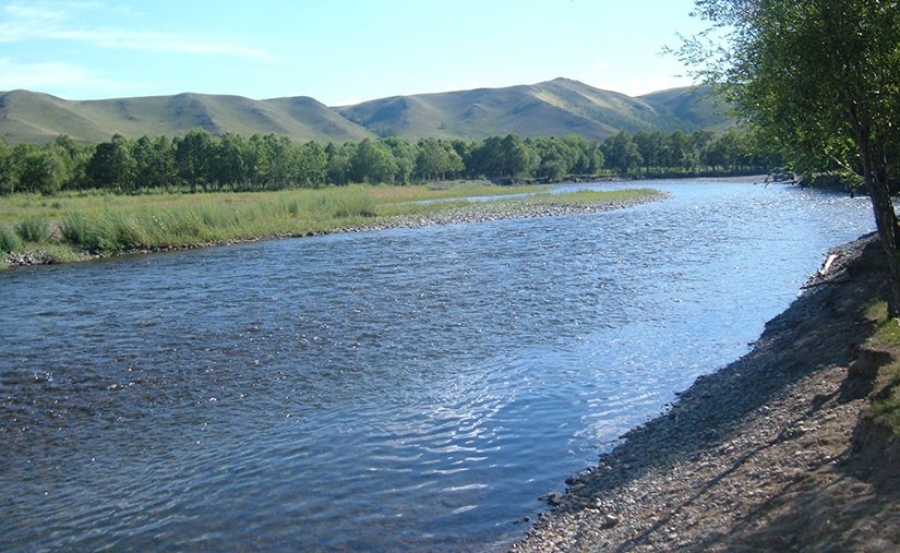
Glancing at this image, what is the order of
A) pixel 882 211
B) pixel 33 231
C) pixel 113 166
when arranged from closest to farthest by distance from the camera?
pixel 882 211 < pixel 33 231 < pixel 113 166

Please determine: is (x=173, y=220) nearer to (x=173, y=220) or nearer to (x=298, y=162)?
(x=173, y=220)

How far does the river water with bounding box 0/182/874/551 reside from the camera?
10797 mm

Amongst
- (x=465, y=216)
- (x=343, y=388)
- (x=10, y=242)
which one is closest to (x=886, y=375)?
(x=343, y=388)

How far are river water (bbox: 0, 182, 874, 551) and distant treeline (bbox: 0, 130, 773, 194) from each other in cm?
3685

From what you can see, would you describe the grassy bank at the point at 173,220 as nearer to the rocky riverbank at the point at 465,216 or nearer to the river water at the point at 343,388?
the rocky riverbank at the point at 465,216

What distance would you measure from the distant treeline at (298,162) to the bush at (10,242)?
5312cm

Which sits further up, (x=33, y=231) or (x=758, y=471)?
(x=33, y=231)

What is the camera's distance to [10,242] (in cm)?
4772

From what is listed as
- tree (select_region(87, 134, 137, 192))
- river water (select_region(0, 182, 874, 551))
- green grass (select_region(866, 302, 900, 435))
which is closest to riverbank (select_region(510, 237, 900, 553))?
green grass (select_region(866, 302, 900, 435))

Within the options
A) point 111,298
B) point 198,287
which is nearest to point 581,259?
point 198,287

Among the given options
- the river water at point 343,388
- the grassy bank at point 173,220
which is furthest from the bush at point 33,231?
the river water at point 343,388

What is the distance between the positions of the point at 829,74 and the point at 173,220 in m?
52.5

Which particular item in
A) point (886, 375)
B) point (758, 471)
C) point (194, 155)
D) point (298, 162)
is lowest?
point (758, 471)

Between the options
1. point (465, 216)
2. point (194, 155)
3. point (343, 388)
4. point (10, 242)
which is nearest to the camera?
point (343, 388)
